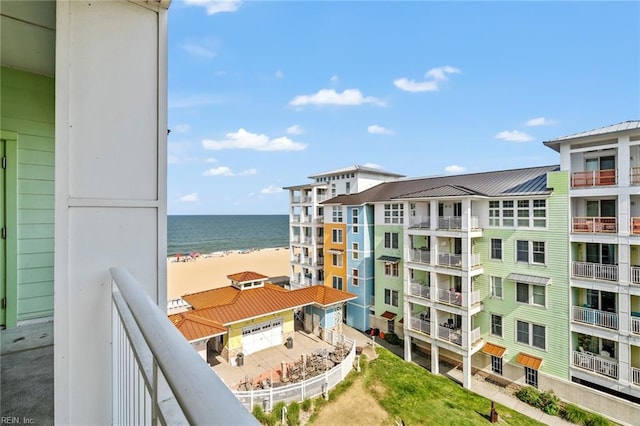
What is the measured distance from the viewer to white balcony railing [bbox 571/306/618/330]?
23.4 feet

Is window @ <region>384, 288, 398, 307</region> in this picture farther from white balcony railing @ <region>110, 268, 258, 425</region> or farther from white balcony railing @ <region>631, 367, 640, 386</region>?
white balcony railing @ <region>110, 268, 258, 425</region>

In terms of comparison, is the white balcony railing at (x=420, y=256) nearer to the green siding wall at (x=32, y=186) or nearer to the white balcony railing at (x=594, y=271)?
the white balcony railing at (x=594, y=271)

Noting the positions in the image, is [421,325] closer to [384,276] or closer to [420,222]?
[384,276]

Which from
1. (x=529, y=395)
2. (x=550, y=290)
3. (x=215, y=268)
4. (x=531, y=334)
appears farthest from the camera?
(x=215, y=268)

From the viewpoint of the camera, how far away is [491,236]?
9008 mm

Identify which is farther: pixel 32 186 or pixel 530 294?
pixel 530 294

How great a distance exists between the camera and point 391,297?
11.3 metres

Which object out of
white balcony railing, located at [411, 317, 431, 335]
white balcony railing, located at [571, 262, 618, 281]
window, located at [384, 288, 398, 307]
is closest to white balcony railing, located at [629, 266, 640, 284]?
white balcony railing, located at [571, 262, 618, 281]

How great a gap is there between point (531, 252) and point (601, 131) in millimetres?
3503

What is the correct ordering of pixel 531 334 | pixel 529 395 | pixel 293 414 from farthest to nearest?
pixel 531 334 < pixel 529 395 < pixel 293 414

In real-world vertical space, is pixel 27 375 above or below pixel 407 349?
above

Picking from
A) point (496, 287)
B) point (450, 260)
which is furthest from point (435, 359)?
point (450, 260)

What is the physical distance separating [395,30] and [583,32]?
14.0 feet

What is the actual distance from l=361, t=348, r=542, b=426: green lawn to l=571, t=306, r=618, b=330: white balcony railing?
2.88m
